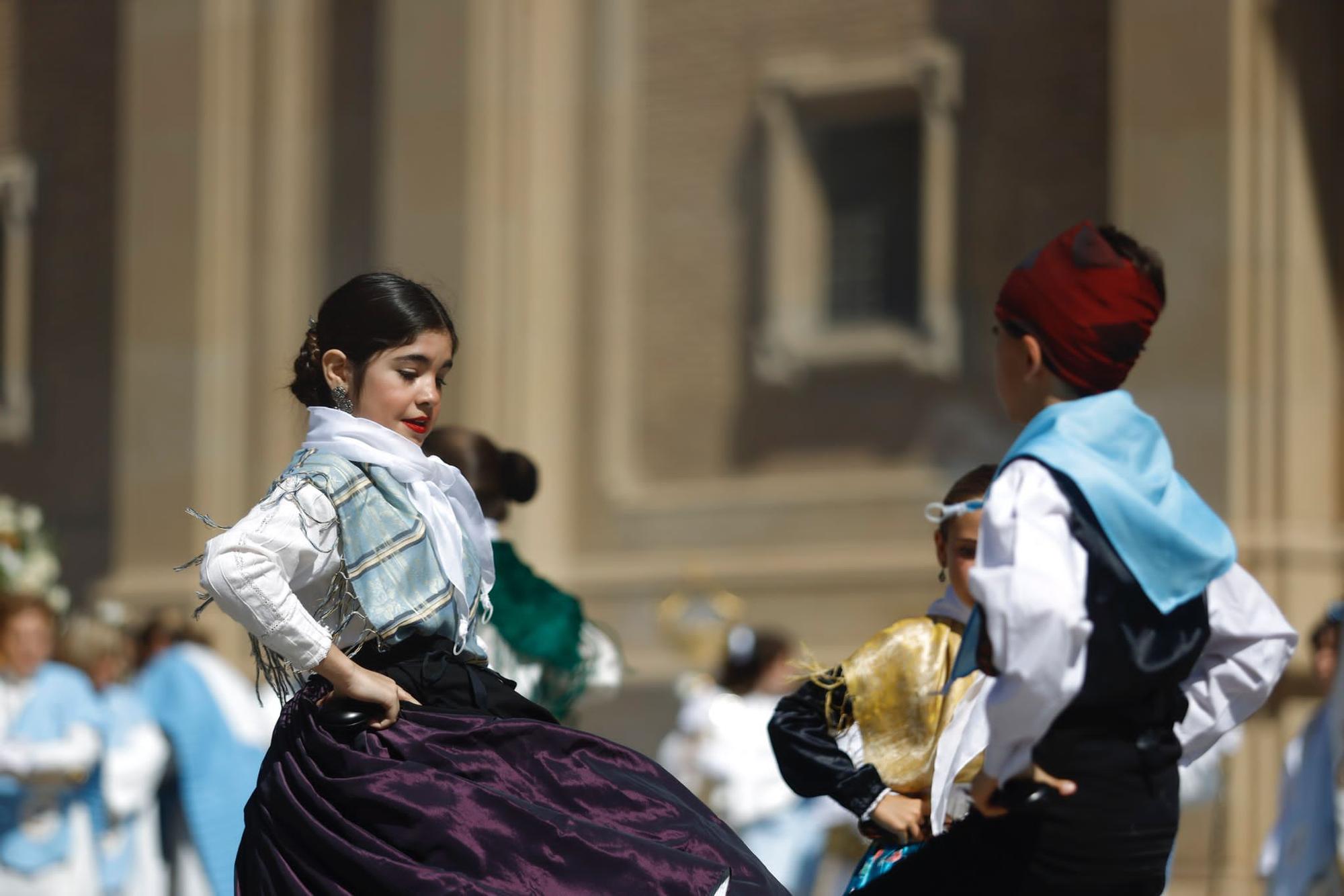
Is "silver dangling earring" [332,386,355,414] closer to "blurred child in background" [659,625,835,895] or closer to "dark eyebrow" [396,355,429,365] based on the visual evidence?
"dark eyebrow" [396,355,429,365]

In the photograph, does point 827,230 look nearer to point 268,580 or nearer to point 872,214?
point 872,214

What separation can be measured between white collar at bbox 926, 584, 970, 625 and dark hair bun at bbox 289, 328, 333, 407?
1148 millimetres

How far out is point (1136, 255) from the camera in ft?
9.78

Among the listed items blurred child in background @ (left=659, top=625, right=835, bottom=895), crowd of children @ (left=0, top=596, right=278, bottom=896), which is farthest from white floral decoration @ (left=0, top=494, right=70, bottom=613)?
blurred child in background @ (left=659, top=625, right=835, bottom=895)

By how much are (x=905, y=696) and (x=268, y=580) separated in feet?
3.88

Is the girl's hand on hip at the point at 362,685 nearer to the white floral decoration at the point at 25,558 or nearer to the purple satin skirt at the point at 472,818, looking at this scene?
the purple satin skirt at the point at 472,818

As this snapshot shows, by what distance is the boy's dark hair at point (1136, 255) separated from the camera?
9.73 feet

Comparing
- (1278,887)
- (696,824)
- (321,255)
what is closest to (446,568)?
(696,824)

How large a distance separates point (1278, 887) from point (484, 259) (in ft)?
23.5

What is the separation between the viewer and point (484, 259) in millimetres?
12297

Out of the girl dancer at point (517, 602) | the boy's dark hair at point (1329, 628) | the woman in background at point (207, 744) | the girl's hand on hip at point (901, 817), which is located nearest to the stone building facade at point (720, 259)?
the boy's dark hair at point (1329, 628)

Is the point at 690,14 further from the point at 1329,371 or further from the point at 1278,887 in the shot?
the point at 1278,887

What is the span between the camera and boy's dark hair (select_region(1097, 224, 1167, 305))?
2965mm

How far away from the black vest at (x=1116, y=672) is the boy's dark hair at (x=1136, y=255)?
389 mm
